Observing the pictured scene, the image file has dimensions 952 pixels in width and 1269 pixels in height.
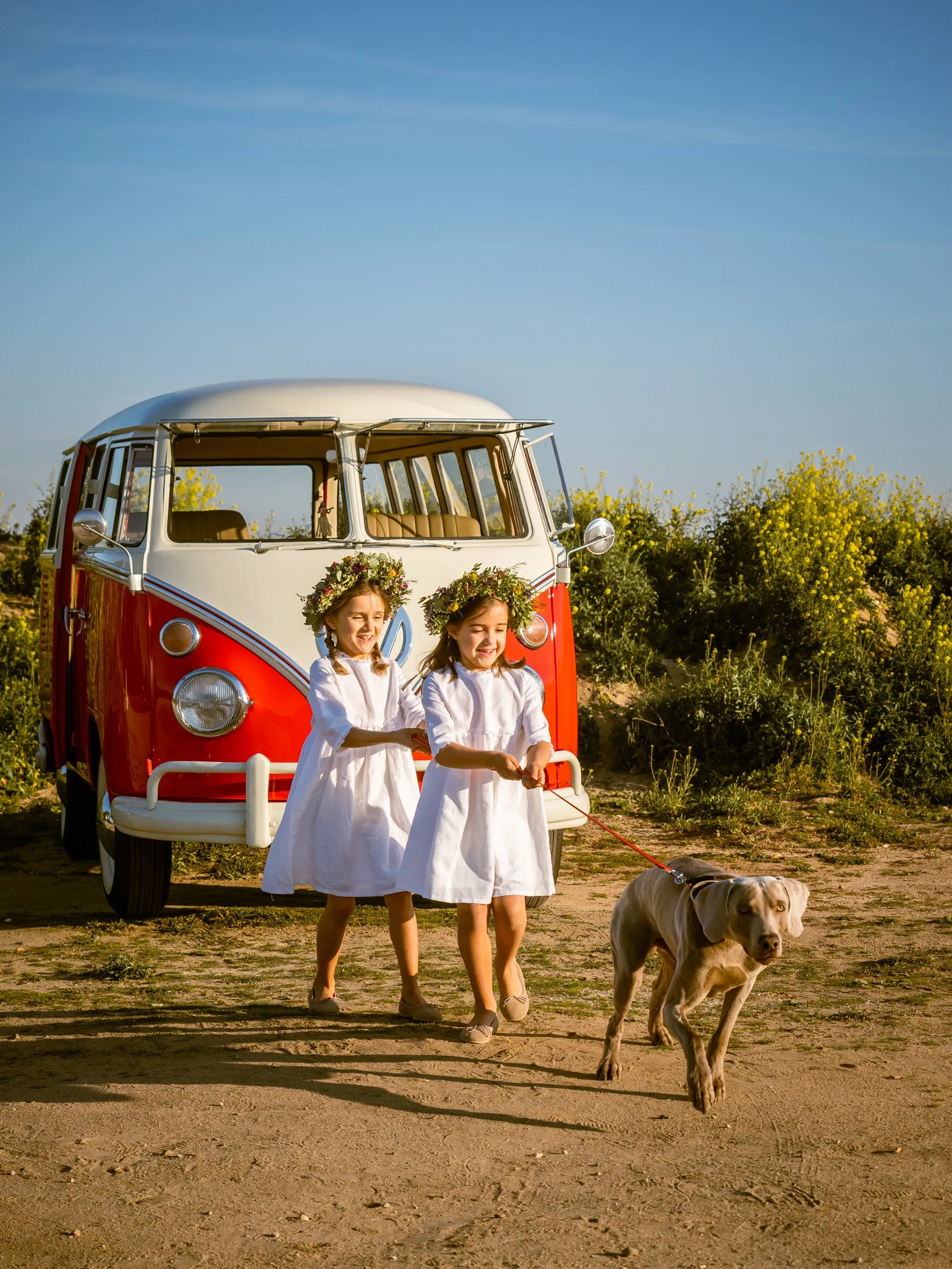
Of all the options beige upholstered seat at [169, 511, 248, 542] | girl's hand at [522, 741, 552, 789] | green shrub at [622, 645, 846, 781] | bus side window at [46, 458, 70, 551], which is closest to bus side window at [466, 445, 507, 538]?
beige upholstered seat at [169, 511, 248, 542]

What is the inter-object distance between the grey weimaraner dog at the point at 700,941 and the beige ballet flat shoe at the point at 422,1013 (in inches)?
34.5

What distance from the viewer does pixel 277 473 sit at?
25.7ft

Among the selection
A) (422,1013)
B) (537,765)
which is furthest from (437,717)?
(422,1013)

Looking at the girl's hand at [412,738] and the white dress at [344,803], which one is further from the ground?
the girl's hand at [412,738]

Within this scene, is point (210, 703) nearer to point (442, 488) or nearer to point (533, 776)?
point (442, 488)

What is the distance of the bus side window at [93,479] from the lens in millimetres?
8117

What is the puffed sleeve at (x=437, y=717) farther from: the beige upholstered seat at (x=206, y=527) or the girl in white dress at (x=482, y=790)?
the beige upholstered seat at (x=206, y=527)

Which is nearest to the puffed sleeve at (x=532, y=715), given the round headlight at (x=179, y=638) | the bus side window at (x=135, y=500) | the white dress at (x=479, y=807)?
the white dress at (x=479, y=807)

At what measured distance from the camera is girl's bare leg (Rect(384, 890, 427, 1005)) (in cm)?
532

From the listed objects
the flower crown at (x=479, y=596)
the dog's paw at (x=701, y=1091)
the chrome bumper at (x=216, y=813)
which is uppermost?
the flower crown at (x=479, y=596)

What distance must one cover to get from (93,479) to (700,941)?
550cm

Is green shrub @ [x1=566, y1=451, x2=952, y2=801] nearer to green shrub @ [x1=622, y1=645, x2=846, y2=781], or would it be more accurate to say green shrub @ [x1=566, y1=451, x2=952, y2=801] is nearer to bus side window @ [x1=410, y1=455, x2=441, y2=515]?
green shrub @ [x1=622, y1=645, x2=846, y2=781]

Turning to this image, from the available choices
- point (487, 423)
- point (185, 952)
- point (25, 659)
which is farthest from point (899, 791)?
point (25, 659)

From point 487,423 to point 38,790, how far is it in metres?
6.14
